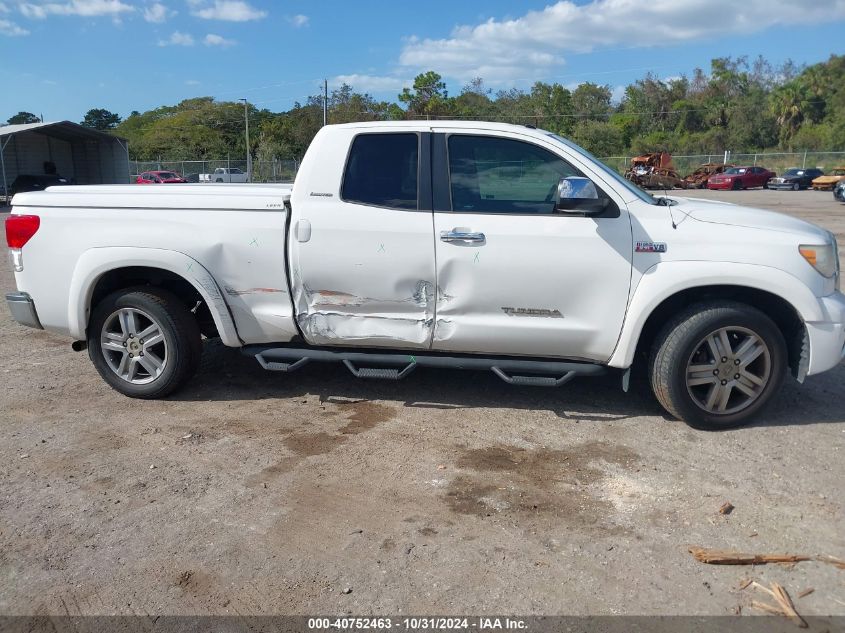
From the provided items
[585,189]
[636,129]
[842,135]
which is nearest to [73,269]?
[585,189]

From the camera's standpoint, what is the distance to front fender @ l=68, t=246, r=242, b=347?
4.85 m

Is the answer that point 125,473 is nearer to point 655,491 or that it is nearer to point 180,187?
point 180,187

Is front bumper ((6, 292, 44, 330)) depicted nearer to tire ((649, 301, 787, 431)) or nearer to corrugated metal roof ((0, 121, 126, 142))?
tire ((649, 301, 787, 431))

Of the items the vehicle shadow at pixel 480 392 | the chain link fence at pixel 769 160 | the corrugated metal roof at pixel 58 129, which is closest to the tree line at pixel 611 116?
the chain link fence at pixel 769 160

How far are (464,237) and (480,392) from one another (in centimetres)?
140

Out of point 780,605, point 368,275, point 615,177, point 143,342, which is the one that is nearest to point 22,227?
point 143,342

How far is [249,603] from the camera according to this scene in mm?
2943

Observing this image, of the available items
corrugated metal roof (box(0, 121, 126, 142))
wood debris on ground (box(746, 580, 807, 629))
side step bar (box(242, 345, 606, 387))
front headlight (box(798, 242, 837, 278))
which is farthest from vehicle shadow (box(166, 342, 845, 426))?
corrugated metal roof (box(0, 121, 126, 142))

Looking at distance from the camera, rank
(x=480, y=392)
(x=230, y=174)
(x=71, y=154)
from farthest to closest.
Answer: (x=230, y=174), (x=71, y=154), (x=480, y=392)

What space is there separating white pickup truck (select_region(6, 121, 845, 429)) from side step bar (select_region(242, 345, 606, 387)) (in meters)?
0.02

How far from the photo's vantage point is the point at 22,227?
5062 millimetres

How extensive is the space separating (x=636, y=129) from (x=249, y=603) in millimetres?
74904

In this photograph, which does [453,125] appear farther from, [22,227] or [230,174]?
[230,174]

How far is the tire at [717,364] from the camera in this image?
4473mm
